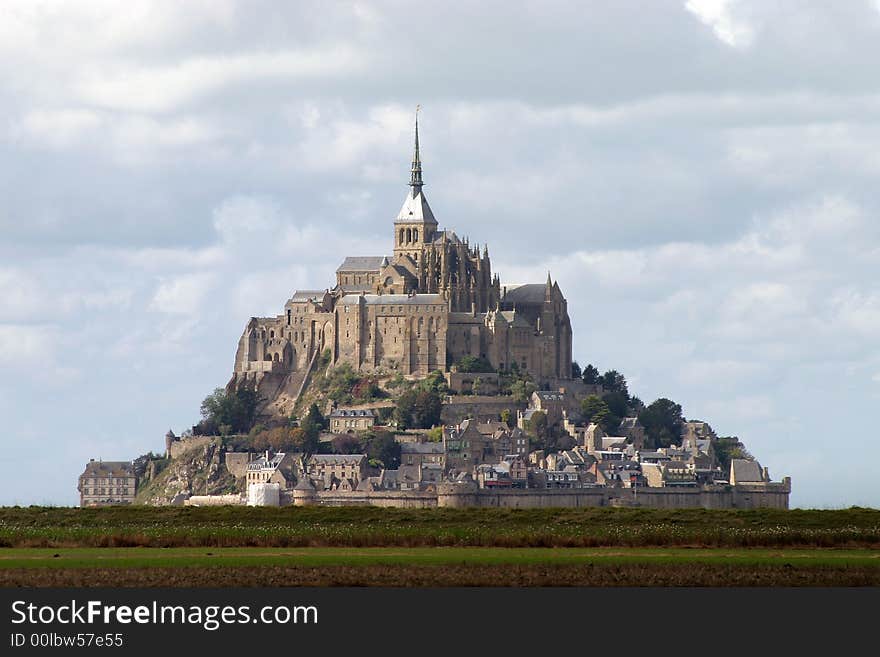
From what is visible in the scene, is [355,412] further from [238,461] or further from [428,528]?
[428,528]

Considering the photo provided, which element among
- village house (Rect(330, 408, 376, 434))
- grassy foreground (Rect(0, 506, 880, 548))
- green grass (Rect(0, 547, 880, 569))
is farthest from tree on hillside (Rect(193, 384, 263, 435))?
green grass (Rect(0, 547, 880, 569))

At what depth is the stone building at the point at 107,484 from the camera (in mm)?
155125

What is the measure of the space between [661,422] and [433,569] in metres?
109

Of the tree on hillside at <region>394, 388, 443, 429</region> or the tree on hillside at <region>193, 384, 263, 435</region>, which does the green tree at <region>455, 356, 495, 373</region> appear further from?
the tree on hillside at <region>193, 384, 263, 435</region>

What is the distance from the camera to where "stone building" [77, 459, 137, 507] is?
509ft

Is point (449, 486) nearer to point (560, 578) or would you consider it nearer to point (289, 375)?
point (289, 375)

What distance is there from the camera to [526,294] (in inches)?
6398

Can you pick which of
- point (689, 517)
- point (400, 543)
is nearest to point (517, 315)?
point (689, 517)

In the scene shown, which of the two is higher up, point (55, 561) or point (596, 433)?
point (596, 433)

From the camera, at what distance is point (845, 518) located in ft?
241

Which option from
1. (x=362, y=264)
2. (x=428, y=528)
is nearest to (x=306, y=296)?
(x=362, y=264)

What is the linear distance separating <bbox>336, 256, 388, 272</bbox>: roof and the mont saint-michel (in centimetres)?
20

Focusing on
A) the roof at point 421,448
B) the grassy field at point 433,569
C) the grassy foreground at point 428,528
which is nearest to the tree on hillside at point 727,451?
the roof at point 421,448

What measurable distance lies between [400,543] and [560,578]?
9.89m
